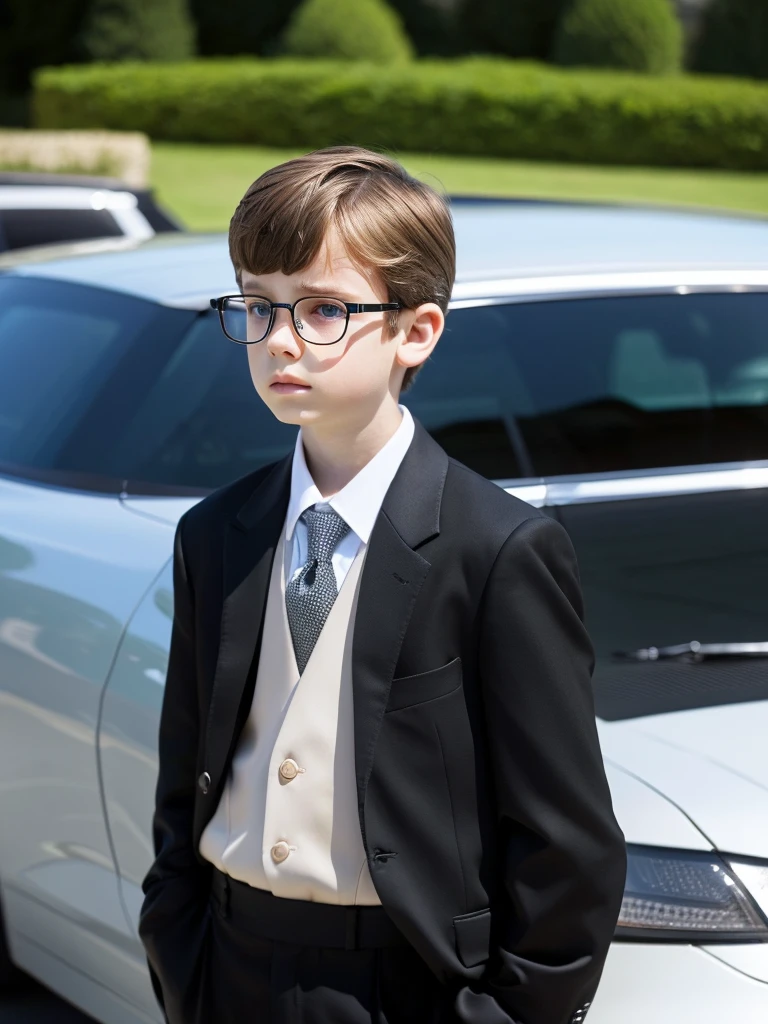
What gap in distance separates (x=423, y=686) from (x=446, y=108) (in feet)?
89.7

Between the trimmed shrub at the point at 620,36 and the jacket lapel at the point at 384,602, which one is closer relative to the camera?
the jacket lapel at the point at 384,602

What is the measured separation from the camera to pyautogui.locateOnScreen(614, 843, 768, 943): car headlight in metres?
1.84

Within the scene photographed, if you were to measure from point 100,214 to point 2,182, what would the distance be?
121 centimetres

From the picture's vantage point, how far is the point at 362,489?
163 centimetres

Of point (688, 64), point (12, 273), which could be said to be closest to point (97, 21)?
point (688, 64)

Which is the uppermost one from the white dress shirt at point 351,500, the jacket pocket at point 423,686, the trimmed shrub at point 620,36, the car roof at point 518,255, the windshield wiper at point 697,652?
the trimmed shrub at point 620,36

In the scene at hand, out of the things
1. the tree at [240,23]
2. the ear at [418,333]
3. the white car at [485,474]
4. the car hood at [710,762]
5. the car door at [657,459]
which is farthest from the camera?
the tree at [240,23]

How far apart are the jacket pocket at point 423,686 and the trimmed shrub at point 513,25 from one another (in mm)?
34606

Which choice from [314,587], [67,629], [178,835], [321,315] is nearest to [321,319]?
[321,315]

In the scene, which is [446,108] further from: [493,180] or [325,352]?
[325,352]

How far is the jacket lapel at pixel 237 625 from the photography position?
1.65 meters

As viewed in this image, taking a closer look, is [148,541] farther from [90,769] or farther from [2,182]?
[2,182]

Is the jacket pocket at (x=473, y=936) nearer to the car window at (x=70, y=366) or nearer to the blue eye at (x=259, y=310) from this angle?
the blue eye at (x=259, y=310)

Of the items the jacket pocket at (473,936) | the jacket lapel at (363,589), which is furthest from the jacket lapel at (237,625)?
the jacket pocket at (473,936)
